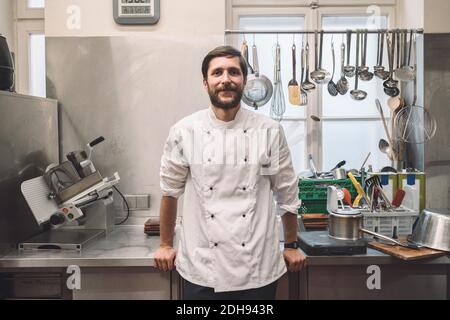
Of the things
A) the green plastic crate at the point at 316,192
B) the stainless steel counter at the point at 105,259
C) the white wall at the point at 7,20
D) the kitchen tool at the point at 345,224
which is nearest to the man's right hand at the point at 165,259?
the stainless steel counter at the point at 105,259

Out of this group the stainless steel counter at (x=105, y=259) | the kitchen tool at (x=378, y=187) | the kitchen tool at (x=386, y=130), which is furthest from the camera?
the kitchen tool at (x=386, y=130)

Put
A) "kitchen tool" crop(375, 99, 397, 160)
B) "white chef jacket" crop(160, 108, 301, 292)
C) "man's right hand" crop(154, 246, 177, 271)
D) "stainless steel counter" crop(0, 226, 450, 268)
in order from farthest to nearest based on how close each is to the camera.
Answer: "kitchen tool" crop(375, 99, 397, 160) < "stainless steel counter" crop(0, 226, 450, 268) < "man's right hand" crop(154, 246, 177, 271) < "white chef jacket" crop(160, 108, 301, 292)

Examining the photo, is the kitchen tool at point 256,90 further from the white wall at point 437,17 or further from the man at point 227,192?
the white wall at point 437,17

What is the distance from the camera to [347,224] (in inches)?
66.4

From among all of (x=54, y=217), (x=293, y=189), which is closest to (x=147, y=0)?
(x=54, y=217)

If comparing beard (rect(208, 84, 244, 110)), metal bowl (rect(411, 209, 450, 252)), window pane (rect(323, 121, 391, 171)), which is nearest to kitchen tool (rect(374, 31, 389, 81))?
window pane (rect(323, 121, 391, 171))

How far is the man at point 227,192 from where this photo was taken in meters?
1.36

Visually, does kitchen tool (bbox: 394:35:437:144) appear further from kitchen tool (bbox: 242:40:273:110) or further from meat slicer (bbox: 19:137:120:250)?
meat slicer (bbox: 19:137:120:250)

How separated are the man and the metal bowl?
21.5 inches

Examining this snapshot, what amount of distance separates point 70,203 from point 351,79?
162cm

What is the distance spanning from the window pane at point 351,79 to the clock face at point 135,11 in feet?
3.17

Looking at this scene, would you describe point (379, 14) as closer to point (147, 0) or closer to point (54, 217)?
point (147, 0)

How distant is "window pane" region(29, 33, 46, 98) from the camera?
7.94 feet

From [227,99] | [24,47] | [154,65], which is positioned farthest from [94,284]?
[24,47]
